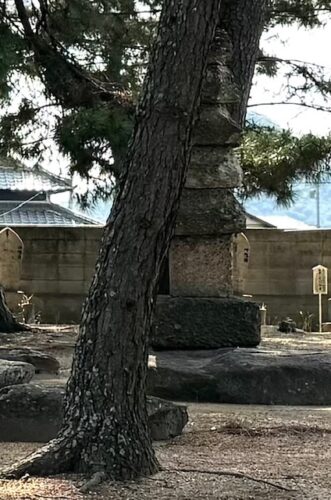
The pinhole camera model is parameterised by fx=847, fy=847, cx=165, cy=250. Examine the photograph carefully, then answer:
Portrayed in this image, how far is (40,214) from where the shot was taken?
16344 mm

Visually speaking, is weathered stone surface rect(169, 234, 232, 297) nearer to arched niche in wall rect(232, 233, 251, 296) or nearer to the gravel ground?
the gravel ground

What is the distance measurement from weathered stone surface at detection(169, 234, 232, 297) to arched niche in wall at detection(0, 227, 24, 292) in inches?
196

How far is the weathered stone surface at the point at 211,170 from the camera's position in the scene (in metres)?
5.27

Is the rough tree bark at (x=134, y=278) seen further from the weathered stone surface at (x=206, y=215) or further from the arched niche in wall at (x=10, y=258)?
the arched niche in wall at (x=10, y=258)

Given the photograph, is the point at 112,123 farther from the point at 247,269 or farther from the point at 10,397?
the point at 247,269

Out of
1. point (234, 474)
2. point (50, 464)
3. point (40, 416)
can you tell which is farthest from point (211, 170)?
point (50, 464)

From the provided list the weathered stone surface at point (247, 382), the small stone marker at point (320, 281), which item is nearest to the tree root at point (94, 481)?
the weathered stone surface at point (247, 382)

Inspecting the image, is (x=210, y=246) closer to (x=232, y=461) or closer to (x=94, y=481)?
(x=232, y=461)

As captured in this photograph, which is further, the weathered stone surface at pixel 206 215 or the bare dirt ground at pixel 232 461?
the weathered stone surface at pixel 206 215

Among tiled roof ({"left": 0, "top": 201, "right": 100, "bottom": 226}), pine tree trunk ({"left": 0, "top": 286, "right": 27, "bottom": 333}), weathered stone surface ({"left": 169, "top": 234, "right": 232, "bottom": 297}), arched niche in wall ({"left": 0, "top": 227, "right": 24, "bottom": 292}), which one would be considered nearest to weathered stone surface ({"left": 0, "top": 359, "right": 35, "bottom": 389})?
weathered stone surface ({"left": 169, "top": 234, "right": 232, "bottom": 297})

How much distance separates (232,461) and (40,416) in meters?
0.86

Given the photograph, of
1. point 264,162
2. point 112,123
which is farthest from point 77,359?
point 264,162

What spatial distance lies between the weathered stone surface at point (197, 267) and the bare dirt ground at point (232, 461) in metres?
0.99

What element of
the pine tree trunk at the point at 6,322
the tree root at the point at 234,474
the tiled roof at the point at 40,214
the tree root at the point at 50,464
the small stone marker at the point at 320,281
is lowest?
the tree root at the point at 234,474
